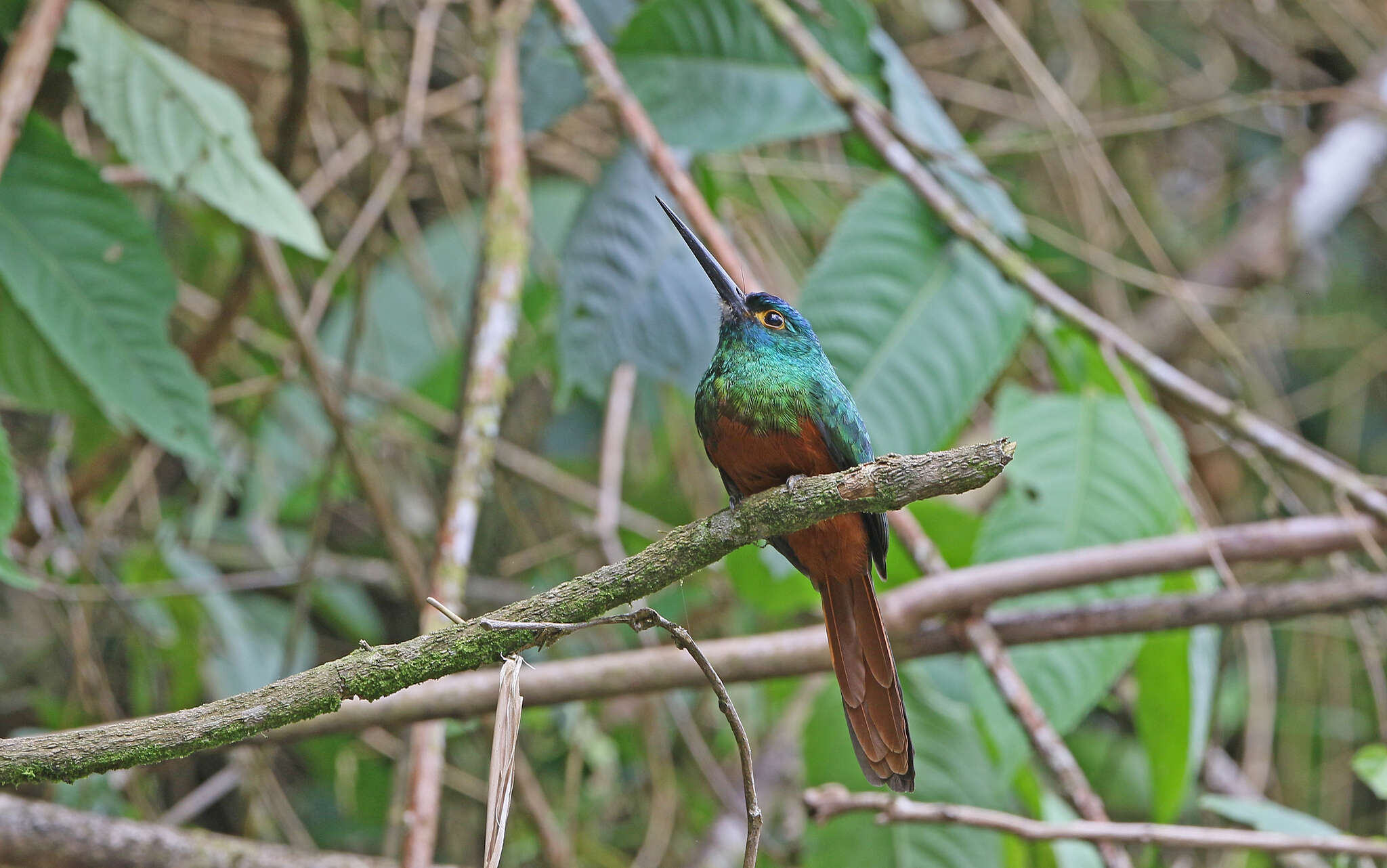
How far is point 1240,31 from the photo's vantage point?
4.18 m

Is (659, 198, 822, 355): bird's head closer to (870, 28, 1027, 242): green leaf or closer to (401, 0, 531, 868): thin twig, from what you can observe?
(401, 0, 531, 868): thin twig

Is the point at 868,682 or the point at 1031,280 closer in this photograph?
the point at 868,682

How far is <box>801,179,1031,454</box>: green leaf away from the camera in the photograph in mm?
1996

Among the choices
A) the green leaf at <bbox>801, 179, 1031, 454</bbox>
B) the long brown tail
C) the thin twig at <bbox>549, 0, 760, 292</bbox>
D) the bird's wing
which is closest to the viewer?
the long brown tail

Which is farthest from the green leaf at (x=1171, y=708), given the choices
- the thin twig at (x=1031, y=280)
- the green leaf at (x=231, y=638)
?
the green leaf at (x=231, y=638)

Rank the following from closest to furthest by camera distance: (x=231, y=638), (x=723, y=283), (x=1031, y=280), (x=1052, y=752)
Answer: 1. (x=1052, y=752)
2. (x=723, y=283)
3. (x=1031, y=280)
4. (x=231, y=638)

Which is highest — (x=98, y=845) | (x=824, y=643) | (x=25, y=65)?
(x=25, y=65)

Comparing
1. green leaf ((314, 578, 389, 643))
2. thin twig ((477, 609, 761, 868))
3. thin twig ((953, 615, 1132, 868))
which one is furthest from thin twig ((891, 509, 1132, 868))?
green leaf ((314, 578, 389, 643))

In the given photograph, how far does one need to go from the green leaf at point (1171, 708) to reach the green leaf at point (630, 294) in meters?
0.98

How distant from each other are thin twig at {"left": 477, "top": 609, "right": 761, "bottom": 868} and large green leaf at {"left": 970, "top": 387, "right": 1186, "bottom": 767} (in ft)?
3.18

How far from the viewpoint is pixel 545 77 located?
98.7 inches

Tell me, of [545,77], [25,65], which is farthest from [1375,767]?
[25,65]

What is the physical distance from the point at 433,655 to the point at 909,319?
51.3 inches

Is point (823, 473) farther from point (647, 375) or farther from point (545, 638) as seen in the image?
point (647, 375)
